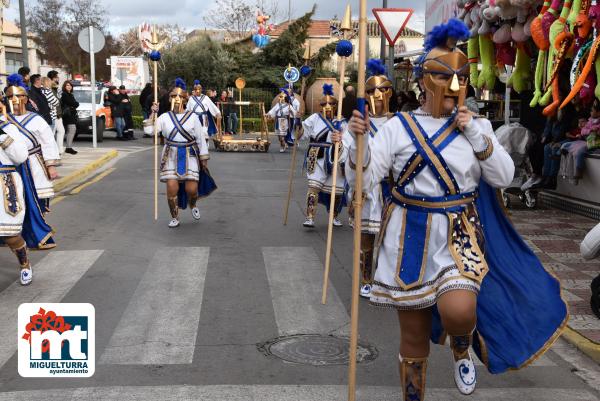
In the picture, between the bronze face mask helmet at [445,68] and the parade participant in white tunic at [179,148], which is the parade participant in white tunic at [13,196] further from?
the bronze face mask helmet at [445,68]

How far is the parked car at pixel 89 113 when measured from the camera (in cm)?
2644

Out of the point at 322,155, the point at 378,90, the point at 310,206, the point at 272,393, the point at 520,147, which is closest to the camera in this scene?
the point at 272,393

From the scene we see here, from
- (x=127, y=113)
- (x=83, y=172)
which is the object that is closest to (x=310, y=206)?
(x=83, y=172)

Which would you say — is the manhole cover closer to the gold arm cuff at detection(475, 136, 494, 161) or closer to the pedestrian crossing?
the pedestrian crossing

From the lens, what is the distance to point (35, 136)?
26.4 feet

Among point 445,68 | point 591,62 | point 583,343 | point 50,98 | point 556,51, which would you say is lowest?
point 583,343

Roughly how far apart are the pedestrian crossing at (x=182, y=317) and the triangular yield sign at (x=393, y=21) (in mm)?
5378

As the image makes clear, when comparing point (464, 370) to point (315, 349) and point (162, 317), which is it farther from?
point (162, 317)

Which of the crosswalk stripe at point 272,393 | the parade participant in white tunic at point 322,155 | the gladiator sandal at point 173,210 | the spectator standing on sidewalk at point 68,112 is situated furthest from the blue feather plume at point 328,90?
the spectator standing on sidewalk at point 68,112

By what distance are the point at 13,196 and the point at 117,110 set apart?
21517 millimetres

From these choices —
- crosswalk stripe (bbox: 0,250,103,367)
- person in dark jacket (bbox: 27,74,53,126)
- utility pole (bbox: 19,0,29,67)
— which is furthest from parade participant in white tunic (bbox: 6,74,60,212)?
utility pole (bbox: 19,0,29,67)

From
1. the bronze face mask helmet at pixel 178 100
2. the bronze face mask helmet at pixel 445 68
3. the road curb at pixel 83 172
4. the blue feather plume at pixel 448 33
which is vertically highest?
the blue feather plume at pixel 448 33

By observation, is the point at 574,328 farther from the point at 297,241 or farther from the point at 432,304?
the point at 297,241

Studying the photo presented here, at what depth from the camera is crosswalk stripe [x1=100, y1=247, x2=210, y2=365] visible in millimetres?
5406
